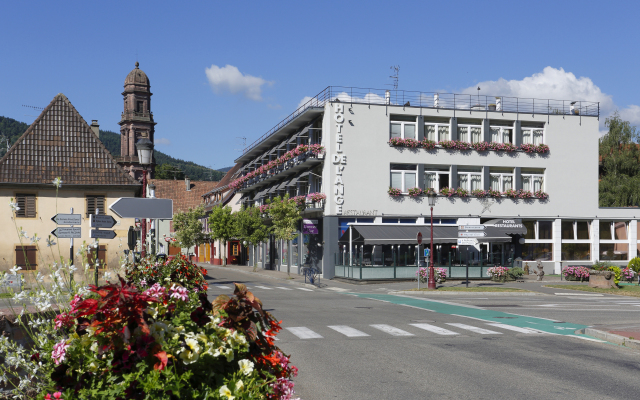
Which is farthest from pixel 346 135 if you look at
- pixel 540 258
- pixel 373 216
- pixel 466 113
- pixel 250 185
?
pixel 250 185

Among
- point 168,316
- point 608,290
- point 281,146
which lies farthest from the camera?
point 281,146

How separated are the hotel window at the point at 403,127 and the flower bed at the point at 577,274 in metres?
12.3

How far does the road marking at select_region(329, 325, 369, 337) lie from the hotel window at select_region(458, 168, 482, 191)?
2797 centimetres

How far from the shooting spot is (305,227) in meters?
41.1

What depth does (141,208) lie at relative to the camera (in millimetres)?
12258

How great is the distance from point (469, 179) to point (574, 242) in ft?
A: 29.4

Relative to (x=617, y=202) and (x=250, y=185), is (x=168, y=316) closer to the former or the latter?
(x=250, y=185)

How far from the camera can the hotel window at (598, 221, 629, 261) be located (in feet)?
143

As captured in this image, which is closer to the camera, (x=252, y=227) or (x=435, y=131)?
(x=435, y=131)

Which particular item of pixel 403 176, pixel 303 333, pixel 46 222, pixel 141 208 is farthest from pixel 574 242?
pixel 141 208

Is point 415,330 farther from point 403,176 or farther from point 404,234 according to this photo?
point 403,176

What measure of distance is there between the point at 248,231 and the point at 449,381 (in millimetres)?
44062

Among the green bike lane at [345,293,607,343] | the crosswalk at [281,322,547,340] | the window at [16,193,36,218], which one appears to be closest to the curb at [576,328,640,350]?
the green bike lane at [345,293,607,343]

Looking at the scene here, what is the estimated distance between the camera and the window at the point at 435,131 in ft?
133
